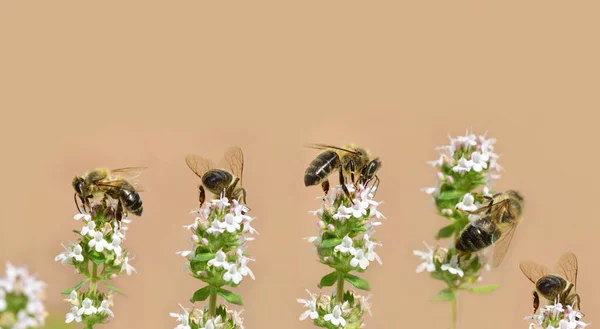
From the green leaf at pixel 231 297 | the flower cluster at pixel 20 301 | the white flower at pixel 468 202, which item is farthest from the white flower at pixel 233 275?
the white flower at pixel 468 202

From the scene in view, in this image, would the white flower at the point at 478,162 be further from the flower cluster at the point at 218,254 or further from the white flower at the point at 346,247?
the flower cluster at the point at 218,254

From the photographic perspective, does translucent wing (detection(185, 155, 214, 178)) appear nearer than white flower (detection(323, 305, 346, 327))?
No

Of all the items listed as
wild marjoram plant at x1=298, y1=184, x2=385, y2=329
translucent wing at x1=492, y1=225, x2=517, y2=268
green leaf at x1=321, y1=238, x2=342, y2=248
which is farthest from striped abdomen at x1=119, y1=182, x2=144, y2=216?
translucent wing at x1=492, y1=225, x2=517, y2=268

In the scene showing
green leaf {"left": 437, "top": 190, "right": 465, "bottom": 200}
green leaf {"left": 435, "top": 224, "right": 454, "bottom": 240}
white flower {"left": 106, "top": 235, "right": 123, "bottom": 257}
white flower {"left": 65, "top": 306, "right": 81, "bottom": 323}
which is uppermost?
green leaf {"left": 437, "top": 190, "right": 465, "bottom": 200}

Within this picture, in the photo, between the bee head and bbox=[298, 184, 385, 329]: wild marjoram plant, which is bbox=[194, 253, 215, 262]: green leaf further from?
the bee head

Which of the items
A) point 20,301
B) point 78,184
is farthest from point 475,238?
point 20,301

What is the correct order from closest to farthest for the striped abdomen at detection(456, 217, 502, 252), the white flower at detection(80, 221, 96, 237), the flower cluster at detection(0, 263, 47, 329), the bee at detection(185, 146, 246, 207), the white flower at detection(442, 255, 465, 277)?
the flower cluster at detection(0, 263, 47, 329)
the white flower at detection(80, 221, 96, 237)
the bee at detection(185, 146, 246, 207)
the striped abdomen at detection(456, 217, 502, 252)
the white flower at detection(442, 255, 465, 277)
